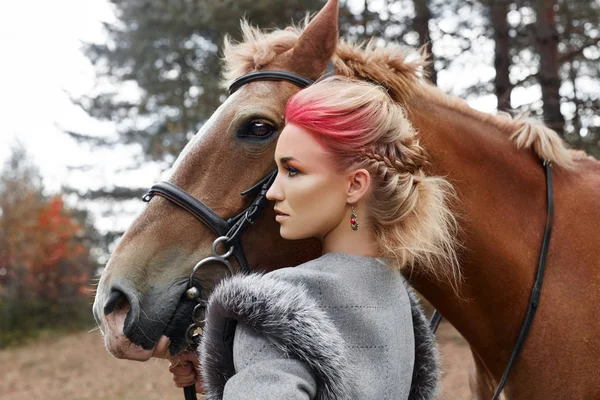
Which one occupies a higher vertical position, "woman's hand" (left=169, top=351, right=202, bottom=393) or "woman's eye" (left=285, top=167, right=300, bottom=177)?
"woman's eye" (left=285, top=167, right=300, bottom=177)

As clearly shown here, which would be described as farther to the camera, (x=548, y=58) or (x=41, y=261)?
(x=41, y=261)

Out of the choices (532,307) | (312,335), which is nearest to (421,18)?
(532,307)

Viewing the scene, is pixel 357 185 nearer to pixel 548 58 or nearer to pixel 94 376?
pixel 548 58

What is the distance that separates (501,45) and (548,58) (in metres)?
1.10

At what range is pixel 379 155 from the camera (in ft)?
5.06

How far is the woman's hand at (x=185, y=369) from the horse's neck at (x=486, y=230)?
99 centimetres

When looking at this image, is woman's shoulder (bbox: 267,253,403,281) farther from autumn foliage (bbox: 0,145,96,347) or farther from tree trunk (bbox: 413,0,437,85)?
autumn foliage (bbox: 0,145,96,347)

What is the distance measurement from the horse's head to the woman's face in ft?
1.72

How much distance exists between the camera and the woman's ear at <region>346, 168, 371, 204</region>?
151 centimetres

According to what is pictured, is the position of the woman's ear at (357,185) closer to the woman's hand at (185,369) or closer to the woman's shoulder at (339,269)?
the woman's shoulder at (339,269)

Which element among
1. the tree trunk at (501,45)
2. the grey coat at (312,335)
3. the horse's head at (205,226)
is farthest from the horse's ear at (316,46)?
the tree trunk at (501,45)

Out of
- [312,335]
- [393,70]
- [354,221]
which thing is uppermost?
[393,70]

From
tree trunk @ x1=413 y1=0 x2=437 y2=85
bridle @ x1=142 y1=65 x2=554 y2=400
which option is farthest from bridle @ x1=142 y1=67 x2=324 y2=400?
tree trunk @ x1=413 y1=0 x2=437 y2=85

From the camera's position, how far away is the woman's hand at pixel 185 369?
1987 millimetres
